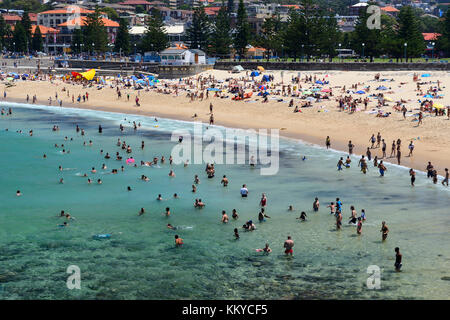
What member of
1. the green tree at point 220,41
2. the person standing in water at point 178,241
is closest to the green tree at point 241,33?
the green tree at point 220,41

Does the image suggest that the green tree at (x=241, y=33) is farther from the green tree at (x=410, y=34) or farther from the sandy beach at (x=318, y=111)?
the green tree at (x=410, y=34)

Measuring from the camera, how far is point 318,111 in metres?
51.1

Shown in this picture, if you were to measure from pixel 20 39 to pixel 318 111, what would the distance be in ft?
280

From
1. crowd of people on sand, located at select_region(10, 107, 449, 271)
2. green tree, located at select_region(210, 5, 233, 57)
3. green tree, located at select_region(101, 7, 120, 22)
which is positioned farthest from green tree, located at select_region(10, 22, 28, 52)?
crowd of people on sand, located at select_region(10, 107, 449, 271)

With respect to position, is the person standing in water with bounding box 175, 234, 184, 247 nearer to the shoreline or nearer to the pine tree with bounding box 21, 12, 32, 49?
the shoreline

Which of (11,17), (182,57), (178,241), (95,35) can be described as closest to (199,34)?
(182,57)

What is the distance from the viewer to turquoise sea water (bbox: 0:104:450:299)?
1881 centimetres

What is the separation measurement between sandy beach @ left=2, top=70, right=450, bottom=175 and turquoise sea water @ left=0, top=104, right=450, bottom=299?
17.2 feet

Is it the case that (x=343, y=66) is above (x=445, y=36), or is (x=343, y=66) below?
below

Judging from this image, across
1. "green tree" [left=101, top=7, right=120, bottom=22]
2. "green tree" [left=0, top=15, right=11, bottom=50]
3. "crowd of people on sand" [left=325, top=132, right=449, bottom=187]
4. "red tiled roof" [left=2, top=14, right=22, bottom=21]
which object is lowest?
"crowd of people on sand" [left=325, top=132, right=449, bottom=187]

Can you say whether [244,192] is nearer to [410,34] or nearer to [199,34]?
[410,34]
